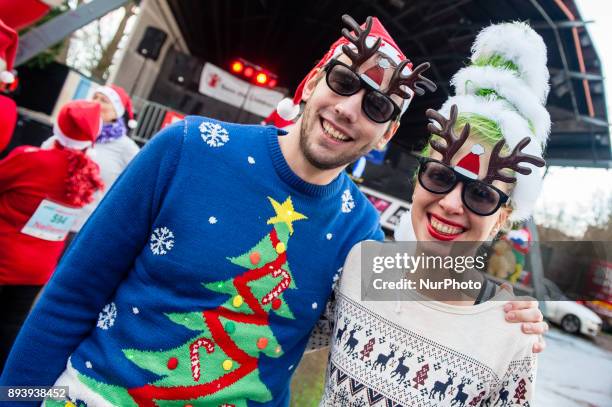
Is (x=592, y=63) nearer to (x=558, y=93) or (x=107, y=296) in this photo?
(x=558, y=93)

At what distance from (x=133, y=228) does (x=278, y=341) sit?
0.59 metres

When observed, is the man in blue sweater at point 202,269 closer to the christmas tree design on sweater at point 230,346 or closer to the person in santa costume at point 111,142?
the christmas tree design on sweater at point 230,346

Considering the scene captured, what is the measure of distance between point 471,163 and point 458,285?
0.42m

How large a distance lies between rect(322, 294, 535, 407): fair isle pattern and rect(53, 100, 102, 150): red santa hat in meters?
2.16

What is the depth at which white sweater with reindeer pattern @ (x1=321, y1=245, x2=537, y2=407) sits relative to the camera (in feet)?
4.11

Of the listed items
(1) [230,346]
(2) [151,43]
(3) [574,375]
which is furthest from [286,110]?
(2) [151,43]

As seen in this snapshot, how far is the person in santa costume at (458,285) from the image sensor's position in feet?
4.13

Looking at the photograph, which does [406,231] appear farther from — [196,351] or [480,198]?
[196,351]

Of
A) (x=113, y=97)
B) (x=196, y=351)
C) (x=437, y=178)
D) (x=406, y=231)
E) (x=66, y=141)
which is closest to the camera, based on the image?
(x=196, y=351)

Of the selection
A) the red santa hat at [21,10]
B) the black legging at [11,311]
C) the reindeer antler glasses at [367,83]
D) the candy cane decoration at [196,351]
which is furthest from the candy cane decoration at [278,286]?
the red santa hat at [21,10]

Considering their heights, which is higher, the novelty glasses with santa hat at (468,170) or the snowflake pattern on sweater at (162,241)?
the novelty glasses with santa hat at (468,170)

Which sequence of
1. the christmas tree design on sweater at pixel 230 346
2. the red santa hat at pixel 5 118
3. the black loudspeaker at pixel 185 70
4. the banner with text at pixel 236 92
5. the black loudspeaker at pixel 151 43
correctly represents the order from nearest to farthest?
1. the christmas tree design on sweater at pixel 230 346
2. the red santa hat at pixel 5 118
3. the black loudspeaker at pixel 151 43
4. the black loudspeaker at pixel 185 70
5. the banner with text at pixel 236 92

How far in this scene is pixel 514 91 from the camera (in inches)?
57.0

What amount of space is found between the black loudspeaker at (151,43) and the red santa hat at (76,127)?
7.76 metres
